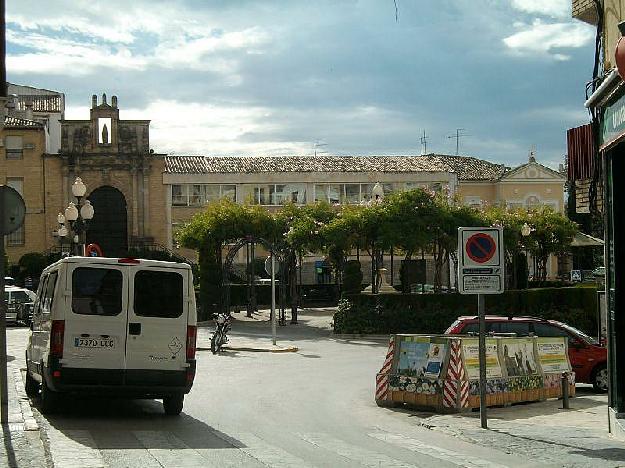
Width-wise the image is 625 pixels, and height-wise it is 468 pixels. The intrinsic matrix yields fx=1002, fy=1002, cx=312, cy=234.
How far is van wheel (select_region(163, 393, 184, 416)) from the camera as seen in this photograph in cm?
1524

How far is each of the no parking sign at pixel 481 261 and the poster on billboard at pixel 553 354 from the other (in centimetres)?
510

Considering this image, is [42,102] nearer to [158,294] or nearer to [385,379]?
[385,379]

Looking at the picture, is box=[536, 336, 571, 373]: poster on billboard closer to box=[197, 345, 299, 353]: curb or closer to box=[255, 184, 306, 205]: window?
box=[197, 345, 299, 353]: curb

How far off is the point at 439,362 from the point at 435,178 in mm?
60613

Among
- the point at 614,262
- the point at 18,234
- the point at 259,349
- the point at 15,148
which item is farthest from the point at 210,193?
the point at 614,262

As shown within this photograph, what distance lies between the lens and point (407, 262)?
4675cm

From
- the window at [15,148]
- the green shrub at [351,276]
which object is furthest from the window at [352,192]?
the green shrub at [351,276]

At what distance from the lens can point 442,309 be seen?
132 ft

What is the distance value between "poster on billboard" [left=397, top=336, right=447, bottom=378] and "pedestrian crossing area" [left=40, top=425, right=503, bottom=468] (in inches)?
157

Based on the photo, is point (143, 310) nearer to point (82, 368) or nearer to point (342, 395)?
point (82, 368)

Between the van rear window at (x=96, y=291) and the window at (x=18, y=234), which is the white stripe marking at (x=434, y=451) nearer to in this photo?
the van rear window at (x=96, y=291)

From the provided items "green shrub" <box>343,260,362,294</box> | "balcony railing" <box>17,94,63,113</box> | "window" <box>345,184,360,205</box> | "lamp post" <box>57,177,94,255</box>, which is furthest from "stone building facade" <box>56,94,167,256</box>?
"lamp post" <box>57,177,94,255</box>

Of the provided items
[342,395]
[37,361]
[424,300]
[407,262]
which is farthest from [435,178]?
[37,361]

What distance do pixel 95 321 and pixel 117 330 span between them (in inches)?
13.4
